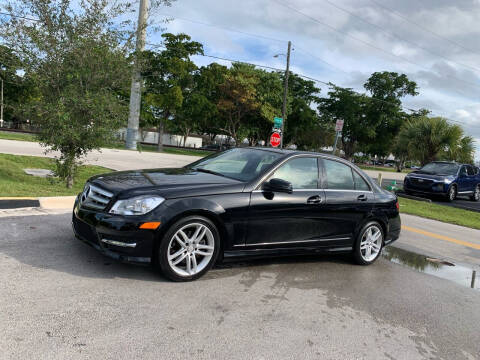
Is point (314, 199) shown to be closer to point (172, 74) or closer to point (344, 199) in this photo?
point (344, 199)

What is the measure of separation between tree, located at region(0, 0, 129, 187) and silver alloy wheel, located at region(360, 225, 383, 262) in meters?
5.68

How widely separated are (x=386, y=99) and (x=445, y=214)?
47845 mm

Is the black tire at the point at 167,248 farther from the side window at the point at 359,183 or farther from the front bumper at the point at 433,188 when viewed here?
the front bumper at the point at 433,188

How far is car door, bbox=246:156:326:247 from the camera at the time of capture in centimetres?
475

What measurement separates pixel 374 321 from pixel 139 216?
2.55 metres

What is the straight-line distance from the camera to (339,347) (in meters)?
3.37

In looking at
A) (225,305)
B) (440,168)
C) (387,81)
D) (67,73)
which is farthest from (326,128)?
(225,305)

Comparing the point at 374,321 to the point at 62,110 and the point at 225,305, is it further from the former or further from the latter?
the point at 62,110

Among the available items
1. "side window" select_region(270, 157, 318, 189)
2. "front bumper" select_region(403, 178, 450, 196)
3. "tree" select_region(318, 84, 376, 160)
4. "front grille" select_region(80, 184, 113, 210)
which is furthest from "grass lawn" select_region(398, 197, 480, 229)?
"tree" select_region(318, 84, 376, 160)

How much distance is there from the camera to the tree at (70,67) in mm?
8102

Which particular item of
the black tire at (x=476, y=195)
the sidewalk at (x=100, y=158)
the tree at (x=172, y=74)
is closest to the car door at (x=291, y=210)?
the sidewalk at (x=100, y=158)

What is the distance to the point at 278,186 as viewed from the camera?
4730 mm

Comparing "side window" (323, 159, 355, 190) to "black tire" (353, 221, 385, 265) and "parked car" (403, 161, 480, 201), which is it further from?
"parked car" (403, 161, 480, 201)

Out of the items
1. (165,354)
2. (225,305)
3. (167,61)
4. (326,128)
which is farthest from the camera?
(326,128)
